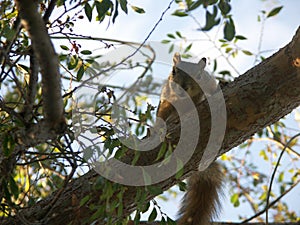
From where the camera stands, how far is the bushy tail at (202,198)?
8.86 feet

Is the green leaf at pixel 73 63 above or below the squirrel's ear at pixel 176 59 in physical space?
below

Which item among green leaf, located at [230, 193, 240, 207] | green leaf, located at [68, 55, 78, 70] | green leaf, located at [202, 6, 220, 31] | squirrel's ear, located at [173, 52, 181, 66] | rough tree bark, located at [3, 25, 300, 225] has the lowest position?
green leaf, located at [202, 6, 220, 31]

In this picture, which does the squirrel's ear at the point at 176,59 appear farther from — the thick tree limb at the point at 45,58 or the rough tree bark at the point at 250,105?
the thick tree limb at the point at 45,58

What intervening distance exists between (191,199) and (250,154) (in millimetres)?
1355

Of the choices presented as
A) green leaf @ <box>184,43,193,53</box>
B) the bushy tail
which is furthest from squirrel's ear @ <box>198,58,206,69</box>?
the bushy tail

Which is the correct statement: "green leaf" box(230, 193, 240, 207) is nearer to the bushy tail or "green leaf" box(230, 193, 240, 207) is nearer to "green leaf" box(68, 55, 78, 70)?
the bushy tail

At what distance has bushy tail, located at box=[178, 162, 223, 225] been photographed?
270cm

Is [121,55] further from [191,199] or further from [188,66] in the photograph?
[188,66]

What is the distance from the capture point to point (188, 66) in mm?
3557

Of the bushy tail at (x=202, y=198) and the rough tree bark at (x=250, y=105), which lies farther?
the bushy tail at (x=202, y=198)

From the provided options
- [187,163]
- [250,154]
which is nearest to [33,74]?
[187,163]

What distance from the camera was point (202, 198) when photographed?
2.77 metres

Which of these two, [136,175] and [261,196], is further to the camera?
[261,196]

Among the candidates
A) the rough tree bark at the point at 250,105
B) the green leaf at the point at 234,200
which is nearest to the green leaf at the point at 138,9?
the rough tree bark at the point at 250,105
